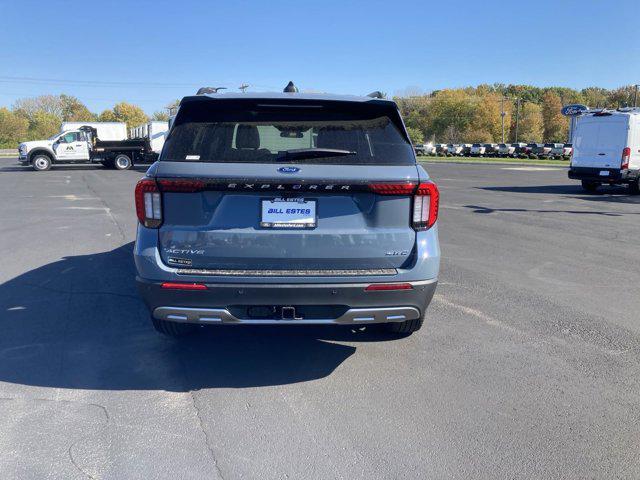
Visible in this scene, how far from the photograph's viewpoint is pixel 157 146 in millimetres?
33781

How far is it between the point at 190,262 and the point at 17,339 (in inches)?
87.0

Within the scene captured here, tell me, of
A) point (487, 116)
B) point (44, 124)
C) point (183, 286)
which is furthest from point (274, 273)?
point (487, 116)

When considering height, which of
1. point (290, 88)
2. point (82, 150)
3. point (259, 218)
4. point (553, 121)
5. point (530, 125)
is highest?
point (553, 121)

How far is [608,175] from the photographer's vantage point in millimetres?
17453

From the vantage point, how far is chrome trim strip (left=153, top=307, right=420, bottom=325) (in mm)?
3560

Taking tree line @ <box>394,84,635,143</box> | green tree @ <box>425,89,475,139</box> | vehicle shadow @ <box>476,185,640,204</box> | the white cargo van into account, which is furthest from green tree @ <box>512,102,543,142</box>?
the white cargo van

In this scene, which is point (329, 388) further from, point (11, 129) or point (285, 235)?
point (11, 129)

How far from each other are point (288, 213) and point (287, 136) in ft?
2.16

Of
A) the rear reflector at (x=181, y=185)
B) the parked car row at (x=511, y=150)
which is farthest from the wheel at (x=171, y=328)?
the parked car row at (x=511, y=150)

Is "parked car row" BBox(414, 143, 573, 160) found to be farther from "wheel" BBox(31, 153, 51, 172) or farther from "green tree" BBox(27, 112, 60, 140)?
"green tree" BBox(27, 112, 60, 140)

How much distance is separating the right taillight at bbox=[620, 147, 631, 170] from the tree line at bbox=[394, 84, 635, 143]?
7921 cm

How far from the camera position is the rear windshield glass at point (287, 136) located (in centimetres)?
363

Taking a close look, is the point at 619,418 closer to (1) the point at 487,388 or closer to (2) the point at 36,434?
(1) the point at 487,388

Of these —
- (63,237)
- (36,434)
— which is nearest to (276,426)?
(36,434)
